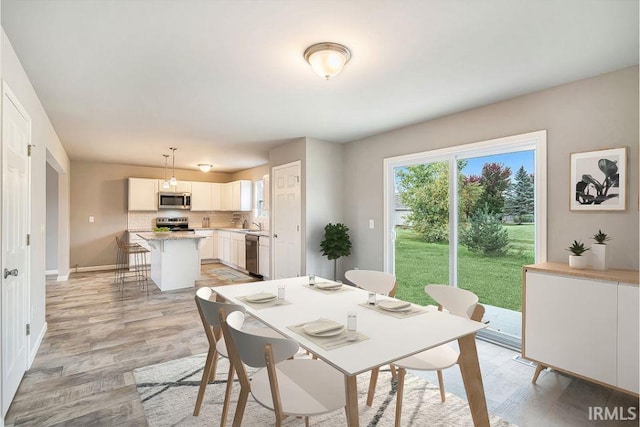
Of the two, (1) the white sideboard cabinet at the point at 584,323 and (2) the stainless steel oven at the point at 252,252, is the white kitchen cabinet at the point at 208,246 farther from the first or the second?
(1) the white sideboard cabinet at the point at 584,323

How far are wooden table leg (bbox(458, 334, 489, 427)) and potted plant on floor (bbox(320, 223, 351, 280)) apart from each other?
3015mm

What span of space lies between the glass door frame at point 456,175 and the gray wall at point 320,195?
92cm

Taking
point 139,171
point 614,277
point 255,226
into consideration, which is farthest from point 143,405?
point 139,171

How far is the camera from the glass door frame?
9.73 feet

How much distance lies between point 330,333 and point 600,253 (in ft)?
7.57

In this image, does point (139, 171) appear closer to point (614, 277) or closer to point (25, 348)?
point (25, 348)

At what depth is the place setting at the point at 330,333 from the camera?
1.44 m

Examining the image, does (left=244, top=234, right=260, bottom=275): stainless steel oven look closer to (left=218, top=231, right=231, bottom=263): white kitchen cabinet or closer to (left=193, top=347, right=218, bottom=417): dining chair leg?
(left=218, top=231, right=231, bottom=263): white kitchen cabinet

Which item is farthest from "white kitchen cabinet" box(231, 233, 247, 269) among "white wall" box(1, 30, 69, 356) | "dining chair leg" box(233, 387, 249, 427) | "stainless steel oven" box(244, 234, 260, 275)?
"dining chair leg" box(233, 387, 249, 427)

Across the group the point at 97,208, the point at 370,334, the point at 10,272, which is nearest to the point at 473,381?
the point at 370,334

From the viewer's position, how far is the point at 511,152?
329cm

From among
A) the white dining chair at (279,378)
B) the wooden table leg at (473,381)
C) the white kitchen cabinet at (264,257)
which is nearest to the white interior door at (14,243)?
the white dining chair at (279,378)

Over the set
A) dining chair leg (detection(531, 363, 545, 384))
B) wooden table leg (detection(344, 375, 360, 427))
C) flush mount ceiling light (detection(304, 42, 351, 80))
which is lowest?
dining chair leg (detection(531, 363, 545, 384))

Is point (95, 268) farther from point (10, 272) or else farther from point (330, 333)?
point (330, 333)
